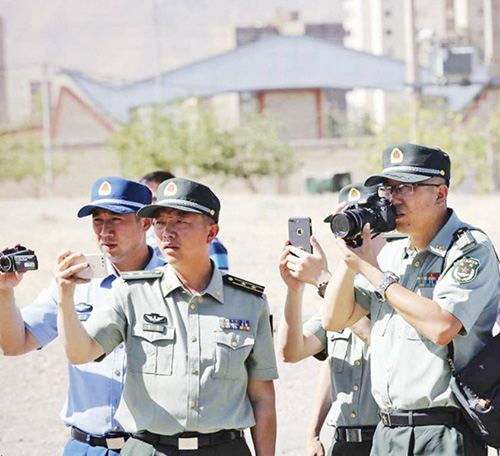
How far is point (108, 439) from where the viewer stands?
185 inches

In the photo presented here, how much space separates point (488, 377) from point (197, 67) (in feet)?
149

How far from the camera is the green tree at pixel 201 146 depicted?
1518 inches

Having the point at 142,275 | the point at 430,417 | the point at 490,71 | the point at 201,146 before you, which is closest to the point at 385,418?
the point at 430,417

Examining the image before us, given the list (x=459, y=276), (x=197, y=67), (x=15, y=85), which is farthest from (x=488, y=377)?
(x=15, y=85)

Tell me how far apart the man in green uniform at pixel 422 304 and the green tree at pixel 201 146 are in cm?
3410

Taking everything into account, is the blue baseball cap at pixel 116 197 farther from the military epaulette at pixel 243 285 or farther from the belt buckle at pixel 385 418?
the belt buckle at pixel 385 418

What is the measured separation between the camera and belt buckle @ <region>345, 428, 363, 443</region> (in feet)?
15.7

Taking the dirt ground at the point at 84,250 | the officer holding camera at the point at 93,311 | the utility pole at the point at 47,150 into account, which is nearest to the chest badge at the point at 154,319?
the officer holding camera at the point at 93,311

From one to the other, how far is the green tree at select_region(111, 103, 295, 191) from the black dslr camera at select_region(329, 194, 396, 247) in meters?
34.3

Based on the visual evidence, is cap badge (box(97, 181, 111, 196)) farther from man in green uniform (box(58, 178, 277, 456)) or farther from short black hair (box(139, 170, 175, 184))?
short black hair (box(139, 170, 175, 184))

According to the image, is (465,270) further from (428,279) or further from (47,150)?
(47,150)

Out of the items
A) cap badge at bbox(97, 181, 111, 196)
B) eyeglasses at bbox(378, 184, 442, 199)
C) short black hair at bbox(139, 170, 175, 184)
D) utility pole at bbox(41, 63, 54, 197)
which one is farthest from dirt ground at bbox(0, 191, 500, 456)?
utility pole at bbox(41, 63, 54, 197)

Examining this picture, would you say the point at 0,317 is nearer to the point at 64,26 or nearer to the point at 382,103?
the point at 382,103

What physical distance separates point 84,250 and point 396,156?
552 inches
